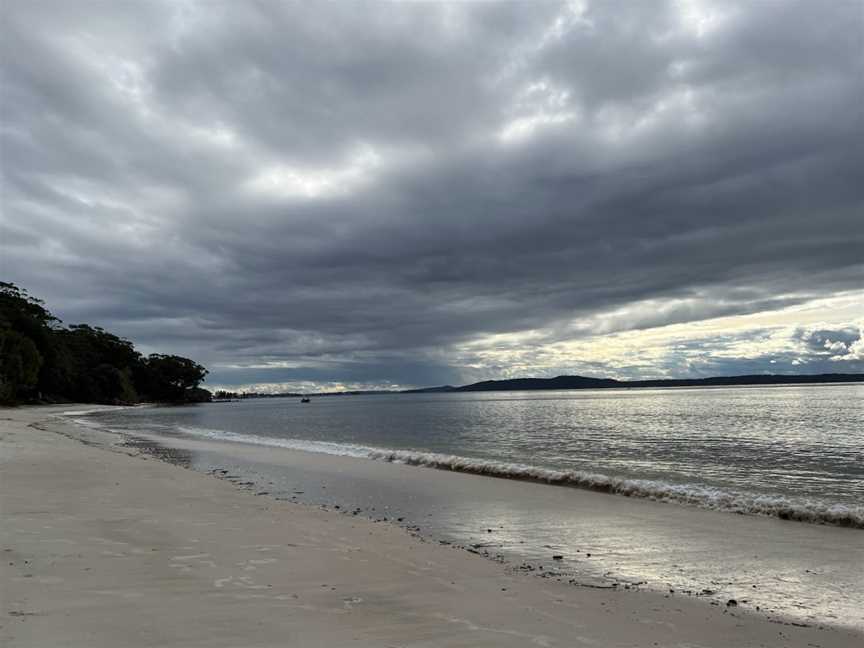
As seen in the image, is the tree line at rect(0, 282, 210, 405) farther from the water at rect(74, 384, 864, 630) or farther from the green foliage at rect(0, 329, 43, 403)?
the water at rect(74, 384, 864, 630)

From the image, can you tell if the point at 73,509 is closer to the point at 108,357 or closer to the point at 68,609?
the point at 68,609

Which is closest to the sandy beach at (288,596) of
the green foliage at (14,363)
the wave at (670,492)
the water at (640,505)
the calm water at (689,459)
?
the water at (640,505)

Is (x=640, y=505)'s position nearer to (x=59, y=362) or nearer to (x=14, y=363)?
(x=14, y=363)

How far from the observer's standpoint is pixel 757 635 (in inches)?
248

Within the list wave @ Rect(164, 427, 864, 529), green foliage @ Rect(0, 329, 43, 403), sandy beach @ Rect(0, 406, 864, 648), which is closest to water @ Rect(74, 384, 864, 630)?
wave @ Rect(164, 427, 864, 529)

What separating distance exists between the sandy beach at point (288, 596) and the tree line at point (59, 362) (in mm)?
88567

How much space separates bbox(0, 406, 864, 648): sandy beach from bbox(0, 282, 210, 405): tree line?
88567 mm

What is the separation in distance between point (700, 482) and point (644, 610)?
14286 mm

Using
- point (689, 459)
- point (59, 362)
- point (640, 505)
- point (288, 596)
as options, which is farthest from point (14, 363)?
point (288, 596)

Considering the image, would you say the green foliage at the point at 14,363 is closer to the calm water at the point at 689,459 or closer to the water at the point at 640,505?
the calm water at the point at 689,459

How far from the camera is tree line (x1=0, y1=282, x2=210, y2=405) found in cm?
8444

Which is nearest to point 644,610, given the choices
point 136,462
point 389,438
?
point 136,462

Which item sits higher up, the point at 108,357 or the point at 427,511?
the point at 108,357

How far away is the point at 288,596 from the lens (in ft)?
21.7
